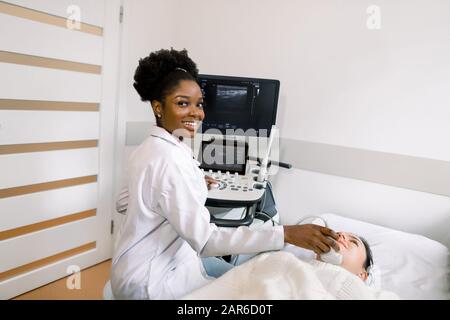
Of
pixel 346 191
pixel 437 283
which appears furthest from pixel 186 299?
pixel 346 191

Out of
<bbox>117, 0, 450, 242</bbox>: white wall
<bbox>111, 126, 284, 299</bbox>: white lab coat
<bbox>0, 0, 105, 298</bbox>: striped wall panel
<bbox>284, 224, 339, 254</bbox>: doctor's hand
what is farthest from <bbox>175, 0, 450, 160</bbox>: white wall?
<bbox>111, 126, 284, 299</bbox>: white lab coat

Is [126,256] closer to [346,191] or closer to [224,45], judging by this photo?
[346,191]

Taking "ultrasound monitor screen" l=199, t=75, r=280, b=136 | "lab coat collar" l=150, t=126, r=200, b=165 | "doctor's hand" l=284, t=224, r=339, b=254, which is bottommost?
"doctor's hand" l=284, t=224, r=339, b=254

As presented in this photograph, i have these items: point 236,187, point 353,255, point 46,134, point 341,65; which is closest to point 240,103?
point 236,187

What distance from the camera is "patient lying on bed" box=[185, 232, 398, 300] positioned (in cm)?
88

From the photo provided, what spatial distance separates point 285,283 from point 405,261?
893 mm

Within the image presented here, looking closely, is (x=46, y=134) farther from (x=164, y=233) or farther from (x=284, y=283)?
(x=284, y=283)

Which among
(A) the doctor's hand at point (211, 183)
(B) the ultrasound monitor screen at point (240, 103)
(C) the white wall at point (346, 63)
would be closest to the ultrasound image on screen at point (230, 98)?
(B) the ultrasound monitor screen at point (240, 103)

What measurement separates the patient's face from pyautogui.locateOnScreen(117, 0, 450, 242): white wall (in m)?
0.68

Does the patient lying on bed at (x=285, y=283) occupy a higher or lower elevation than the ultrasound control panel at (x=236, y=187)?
lower

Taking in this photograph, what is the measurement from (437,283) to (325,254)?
27.3 inches

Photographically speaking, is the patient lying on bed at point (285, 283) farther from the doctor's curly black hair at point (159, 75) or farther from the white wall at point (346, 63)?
the white wall at point (346, 63)

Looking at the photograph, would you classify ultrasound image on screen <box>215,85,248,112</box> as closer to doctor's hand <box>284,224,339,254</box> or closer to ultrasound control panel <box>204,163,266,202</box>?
ultrasound control panel <box>204,163,266,202</box>

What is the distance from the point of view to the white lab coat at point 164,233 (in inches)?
37.6
